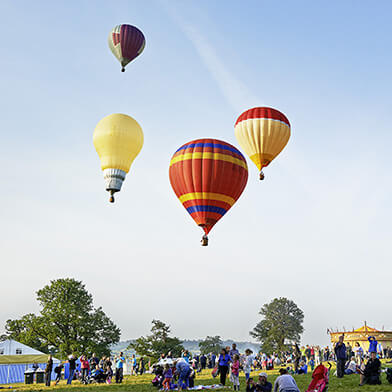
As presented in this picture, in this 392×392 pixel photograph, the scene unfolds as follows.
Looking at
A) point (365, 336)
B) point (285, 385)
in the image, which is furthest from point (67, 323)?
point (285, 385)

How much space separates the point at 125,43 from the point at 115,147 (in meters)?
9.00

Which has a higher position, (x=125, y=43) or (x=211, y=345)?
(x=125, y=43)

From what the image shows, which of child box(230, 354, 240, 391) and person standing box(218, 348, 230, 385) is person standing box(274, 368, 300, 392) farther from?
person standing box(218, 348, 230, 385)

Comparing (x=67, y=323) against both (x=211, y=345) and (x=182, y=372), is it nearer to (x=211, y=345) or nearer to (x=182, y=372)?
(x=182, y=372)

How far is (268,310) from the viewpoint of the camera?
101375mm

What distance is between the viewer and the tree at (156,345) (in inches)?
2788

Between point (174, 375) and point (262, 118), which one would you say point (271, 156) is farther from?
point (174, 375)

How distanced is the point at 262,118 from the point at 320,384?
20010 mm

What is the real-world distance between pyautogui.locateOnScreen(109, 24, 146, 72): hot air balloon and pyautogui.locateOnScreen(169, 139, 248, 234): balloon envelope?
9.00 m

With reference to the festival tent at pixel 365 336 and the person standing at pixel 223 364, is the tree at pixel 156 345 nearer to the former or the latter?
the festival tent at pixel 365 336

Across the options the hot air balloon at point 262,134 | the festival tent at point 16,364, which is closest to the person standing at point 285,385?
the hot air balloon at point 262,134

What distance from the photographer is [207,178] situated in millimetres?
24906

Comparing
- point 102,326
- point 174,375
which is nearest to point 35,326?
point 102,326

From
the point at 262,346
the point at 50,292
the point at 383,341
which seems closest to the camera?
the point at 383,341
